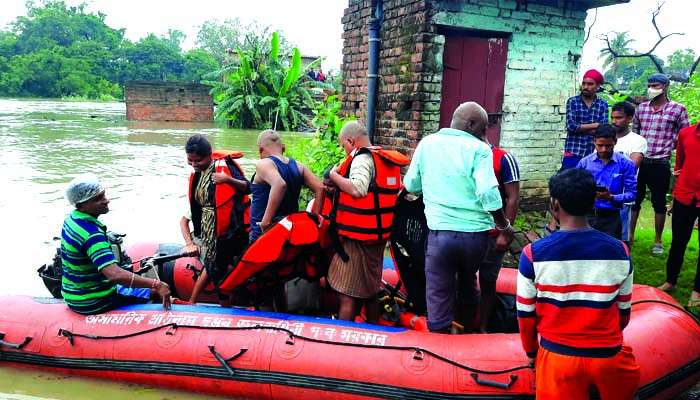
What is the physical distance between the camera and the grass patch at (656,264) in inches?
177

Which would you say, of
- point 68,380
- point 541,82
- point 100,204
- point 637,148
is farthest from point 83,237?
point 541,82

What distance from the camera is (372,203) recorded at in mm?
3445

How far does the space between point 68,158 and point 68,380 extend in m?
9.70

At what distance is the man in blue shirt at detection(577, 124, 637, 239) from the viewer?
12.0 ft

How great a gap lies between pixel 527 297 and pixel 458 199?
0.86 metres

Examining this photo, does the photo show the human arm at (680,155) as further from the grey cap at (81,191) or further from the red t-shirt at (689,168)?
the grey cap at (81,191)

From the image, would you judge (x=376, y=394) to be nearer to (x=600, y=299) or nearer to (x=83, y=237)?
(x=600, y=299)

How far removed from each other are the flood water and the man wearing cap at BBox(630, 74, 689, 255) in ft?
14.3

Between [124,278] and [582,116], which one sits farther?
[582,116]

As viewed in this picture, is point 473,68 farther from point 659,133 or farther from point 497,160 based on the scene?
point 497,160

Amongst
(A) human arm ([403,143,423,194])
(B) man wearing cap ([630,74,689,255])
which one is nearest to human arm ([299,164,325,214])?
(A) human arm ([403,143,423,194])

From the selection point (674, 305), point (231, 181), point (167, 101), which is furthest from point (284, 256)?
point (167, 101)

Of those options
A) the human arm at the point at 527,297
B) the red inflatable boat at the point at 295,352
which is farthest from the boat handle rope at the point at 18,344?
the human arm at the point at 527,297

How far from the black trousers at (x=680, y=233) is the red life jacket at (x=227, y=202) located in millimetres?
3218
